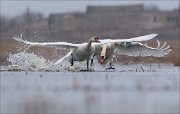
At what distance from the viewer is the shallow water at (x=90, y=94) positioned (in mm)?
16984

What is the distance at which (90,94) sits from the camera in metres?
19.5

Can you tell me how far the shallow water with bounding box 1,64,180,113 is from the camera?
16984 millimetres

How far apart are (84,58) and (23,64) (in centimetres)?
231

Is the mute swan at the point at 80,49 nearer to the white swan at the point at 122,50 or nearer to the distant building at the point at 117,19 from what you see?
the white swan at the point at 122,50

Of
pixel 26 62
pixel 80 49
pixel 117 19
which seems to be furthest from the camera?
pixel 117 19

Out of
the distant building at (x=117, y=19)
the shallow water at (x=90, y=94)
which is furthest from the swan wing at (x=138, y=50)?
the distant building at (x=117, y=19)

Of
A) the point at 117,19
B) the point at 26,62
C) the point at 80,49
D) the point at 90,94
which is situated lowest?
the point at 90,94

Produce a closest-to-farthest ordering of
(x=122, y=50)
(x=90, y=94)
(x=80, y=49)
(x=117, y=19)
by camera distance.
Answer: (x=90, y=94) < (x=80, y=49) < (x=122, y=50) < (x=117, y=19)

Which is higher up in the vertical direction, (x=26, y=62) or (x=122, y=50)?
(x=122, y=50)

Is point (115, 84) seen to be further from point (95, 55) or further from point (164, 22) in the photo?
point (164, 22)

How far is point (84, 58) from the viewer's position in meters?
30.9

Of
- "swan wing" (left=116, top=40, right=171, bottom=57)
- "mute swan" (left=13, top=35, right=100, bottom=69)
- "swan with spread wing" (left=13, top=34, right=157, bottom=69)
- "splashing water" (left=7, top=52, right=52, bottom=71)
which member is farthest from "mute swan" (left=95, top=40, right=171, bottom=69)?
"splashing water" (left=7, top=52, right=52, bottom=71)

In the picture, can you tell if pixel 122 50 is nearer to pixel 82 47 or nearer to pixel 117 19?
pixel 82 47

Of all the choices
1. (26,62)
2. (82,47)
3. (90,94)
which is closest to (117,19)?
(26,62)
